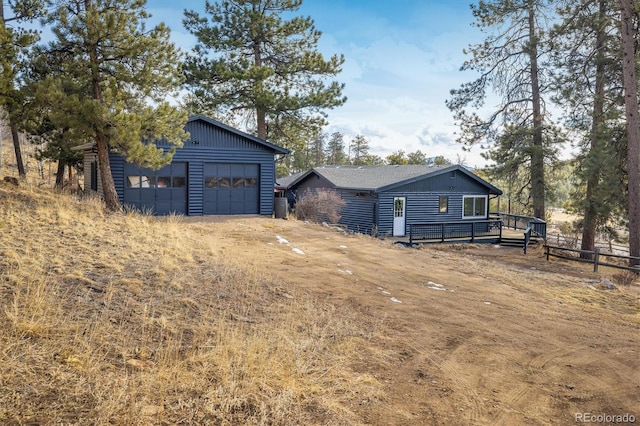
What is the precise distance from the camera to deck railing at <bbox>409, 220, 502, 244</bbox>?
2020 centimetres

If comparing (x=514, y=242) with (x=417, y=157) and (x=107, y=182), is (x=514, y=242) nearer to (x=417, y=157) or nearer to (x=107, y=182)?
(x=107, y=182)

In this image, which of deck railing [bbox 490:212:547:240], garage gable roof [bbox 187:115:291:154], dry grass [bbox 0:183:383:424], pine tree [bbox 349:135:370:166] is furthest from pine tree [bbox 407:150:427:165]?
→ dry grass [bbox 0:183:383:424]

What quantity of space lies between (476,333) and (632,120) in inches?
494

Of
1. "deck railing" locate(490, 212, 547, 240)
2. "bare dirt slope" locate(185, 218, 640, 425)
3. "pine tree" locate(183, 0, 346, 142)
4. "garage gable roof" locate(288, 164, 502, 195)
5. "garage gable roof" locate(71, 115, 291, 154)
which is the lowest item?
"bare dirt slope" locate(185, 218, 640, 425)

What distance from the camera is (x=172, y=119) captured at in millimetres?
14258

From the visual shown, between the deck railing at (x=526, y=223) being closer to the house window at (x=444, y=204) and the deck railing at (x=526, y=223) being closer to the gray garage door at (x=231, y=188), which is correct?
the house window at (x=444, y=204)

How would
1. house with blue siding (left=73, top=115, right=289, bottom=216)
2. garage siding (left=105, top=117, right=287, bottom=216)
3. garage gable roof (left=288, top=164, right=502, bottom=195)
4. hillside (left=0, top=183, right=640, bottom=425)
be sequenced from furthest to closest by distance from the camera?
garage gable roof (left=288, top=164, right=502, bottom=195), garage siding (left=105, top=117, right=287, bottom=216), house with blue siding (left=73, top=115, right=289, bottom=216), hillside (left=0, top=183, right=640, bottom=425)

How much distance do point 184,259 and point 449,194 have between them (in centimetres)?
1904

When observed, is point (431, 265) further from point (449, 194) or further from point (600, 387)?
point (449, 194)

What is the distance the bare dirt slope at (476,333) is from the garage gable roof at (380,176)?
9.62 meters

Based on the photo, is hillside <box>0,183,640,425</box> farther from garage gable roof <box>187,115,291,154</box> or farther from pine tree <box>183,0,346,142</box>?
pine tree <box>183,0,346,142</box>

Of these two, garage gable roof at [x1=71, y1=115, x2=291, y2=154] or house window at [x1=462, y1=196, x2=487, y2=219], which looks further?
house window at [x1=462, y1=196, x2=487, y2=219]

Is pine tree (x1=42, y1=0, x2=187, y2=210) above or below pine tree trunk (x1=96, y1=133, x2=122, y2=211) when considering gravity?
above

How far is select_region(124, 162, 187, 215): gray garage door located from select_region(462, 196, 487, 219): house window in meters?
15.7
